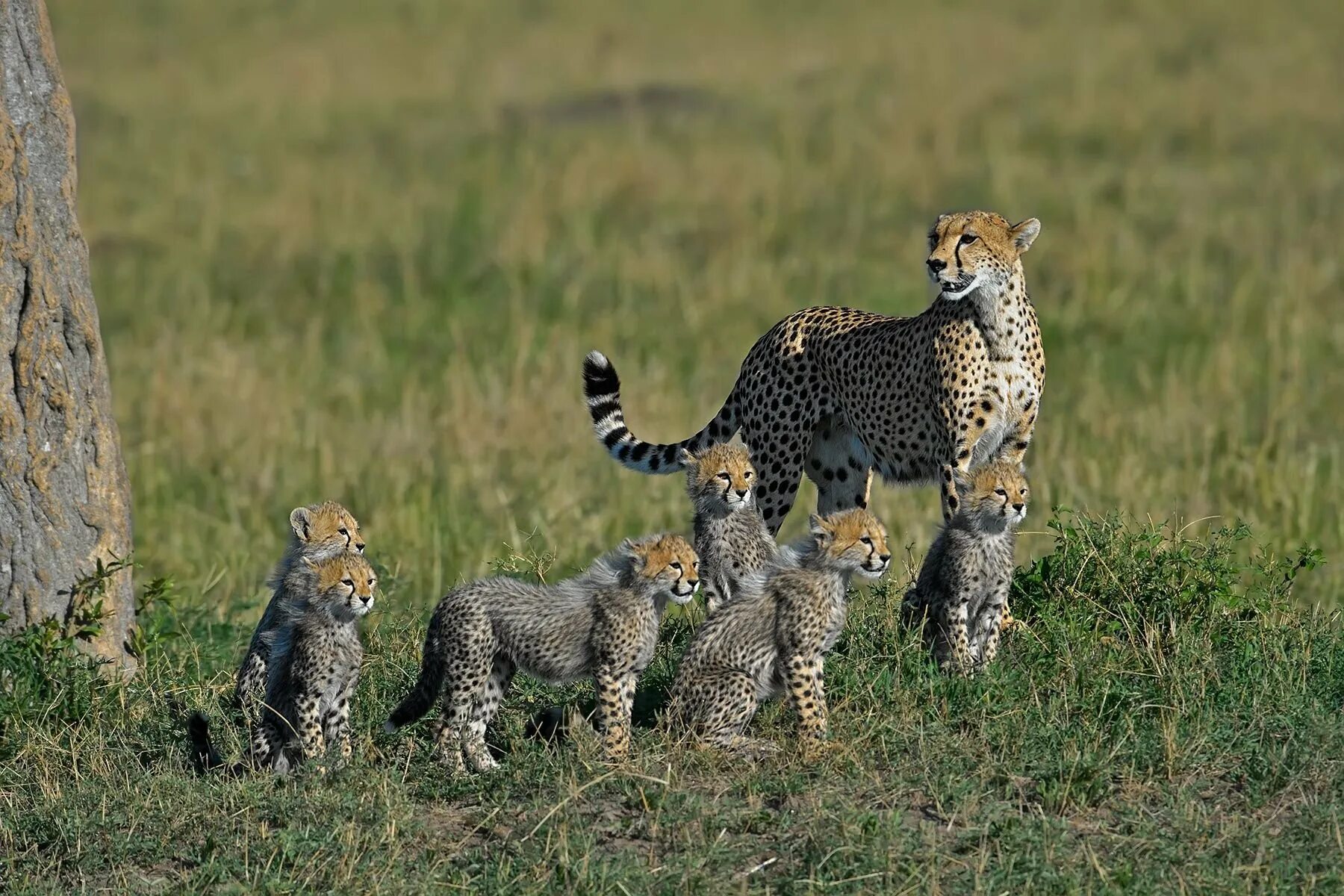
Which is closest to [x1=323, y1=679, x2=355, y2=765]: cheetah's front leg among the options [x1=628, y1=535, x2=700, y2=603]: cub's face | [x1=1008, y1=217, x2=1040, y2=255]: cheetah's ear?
[x1=628, y1=535, x2=700, y2=603]: cub's face

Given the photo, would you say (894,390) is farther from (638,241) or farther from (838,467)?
(638,241)

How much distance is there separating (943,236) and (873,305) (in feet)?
20.9

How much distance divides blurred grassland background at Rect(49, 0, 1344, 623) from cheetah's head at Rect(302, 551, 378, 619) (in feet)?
6.24

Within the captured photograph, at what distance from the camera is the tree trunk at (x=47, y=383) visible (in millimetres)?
5848

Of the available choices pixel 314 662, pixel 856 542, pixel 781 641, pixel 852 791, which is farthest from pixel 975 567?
pixel 314 662

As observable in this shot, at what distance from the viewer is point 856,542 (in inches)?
202

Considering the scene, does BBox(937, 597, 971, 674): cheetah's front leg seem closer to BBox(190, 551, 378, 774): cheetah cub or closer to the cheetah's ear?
the cheetah's ear


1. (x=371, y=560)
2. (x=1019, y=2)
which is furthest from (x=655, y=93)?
(x=371, y=560)

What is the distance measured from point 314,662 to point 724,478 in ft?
4.49

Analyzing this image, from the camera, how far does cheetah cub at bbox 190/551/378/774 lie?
4926mm

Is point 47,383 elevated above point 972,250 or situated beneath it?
situated beneath

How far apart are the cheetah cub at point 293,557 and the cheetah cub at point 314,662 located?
1.3 inches

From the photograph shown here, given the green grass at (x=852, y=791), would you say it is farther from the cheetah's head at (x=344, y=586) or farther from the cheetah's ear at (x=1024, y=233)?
the cheetah's ear at (x=1024, y=233)

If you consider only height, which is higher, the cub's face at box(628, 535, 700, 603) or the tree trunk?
the tree trunk
